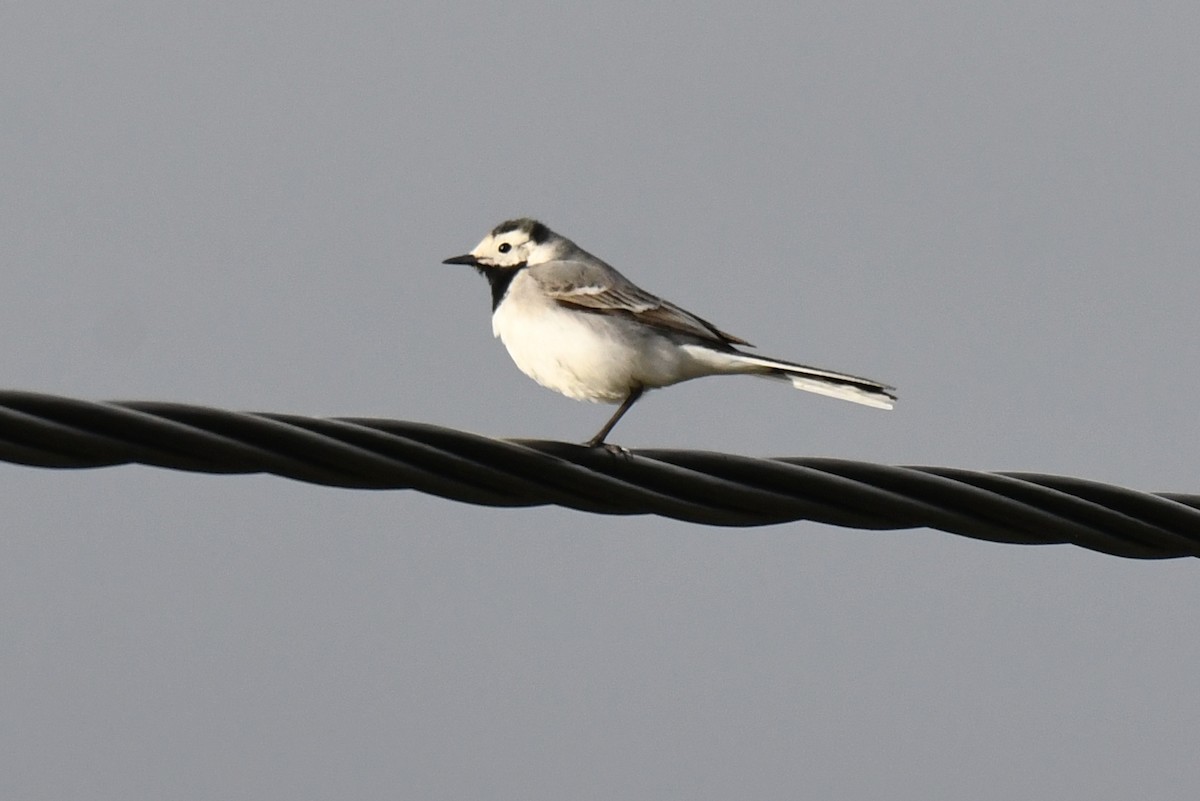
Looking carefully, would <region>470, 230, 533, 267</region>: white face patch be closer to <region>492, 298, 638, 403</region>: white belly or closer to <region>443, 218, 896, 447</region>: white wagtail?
<region>443, 218, 896, 447</region>: white wagtail

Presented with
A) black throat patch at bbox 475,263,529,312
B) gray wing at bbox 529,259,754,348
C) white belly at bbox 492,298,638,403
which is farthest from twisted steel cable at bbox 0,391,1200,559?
black throat patch at bbox 475,263,529,312

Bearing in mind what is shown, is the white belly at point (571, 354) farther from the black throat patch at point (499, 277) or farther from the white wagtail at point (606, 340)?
the black throat patch at point (499, 277)

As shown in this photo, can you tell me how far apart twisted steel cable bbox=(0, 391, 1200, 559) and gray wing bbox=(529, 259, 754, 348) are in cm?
315

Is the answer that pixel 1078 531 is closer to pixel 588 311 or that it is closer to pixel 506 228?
pixel 588 311

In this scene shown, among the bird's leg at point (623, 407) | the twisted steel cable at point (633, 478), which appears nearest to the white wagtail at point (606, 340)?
the bird's leg at point (623, 407)

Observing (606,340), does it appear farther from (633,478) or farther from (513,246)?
(633,478)

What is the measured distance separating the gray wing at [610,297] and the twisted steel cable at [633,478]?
315 cm

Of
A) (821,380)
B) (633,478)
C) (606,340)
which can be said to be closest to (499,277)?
(606,340)

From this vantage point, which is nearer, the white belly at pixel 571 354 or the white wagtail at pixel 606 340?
the white wagtail at pixel 606 340

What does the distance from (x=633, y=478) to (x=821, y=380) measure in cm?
277

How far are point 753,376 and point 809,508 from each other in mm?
3176

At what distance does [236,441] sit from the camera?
454 centimetres

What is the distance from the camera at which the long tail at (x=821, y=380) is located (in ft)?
24.6

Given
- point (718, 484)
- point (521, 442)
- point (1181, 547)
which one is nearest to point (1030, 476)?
point (1181, 547)
